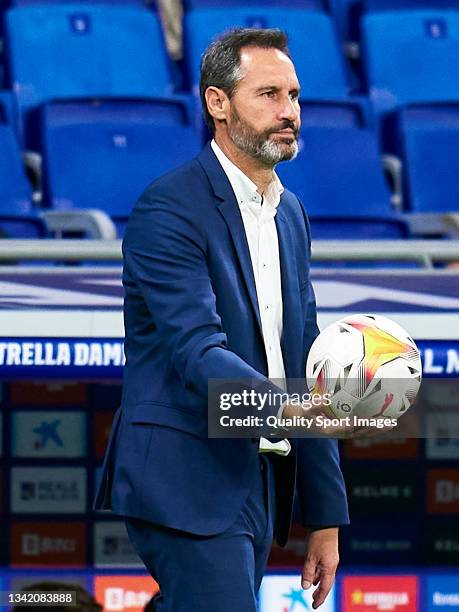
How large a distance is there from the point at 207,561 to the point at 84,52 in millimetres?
4663

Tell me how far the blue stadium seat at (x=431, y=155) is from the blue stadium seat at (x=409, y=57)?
0.43 meters

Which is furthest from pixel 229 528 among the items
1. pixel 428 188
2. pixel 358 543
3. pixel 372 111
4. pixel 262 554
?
pixel 372 111

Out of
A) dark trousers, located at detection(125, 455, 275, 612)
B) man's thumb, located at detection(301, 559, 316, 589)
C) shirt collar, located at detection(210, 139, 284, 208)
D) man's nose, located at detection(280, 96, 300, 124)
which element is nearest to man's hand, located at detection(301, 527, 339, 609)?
man's thumb, located at detection(301, 559, 316, 589)

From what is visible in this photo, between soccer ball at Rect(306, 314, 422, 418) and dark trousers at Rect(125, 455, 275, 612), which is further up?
soccer ball at Rect(306, 314, 422, 418)

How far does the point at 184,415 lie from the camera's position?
2.73 m

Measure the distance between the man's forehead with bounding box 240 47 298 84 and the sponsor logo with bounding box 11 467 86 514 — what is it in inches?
74.3

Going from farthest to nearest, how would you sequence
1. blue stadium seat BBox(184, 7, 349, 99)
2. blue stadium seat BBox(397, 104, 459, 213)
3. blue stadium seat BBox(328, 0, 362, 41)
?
1. blue stadium seat BBox(328, 0, 362, 41)
2. blue stadium seat BBox(184, 7, 349, 99)
3. blue stadium seat BBox(397, 104, 459, 213)

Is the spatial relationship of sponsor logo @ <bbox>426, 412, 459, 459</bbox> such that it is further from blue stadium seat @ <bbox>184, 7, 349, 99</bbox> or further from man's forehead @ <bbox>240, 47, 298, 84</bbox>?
blue stadium seat @ <bbox>184, 7, 349, 99</bbox>

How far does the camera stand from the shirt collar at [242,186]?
285 cm

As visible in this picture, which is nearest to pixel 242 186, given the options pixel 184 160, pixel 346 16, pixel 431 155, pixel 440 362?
pixel 440 362

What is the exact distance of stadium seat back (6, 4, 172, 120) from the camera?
271 inches

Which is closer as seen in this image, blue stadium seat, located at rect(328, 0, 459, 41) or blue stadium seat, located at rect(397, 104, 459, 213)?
blue stadium seat, located at rect(397, 104, 459, 213)

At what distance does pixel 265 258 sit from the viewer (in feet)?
9.37

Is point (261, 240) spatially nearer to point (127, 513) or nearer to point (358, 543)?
point (127, 513)
